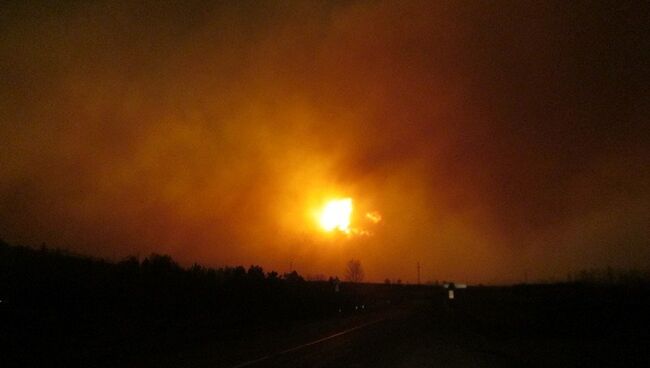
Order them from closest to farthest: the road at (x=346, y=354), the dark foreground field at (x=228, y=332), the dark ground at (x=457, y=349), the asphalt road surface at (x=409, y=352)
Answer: the road at (x=346, y=354), the asphalt road surface at (x=409, y=352), the dark ground at (x=457, y=349), the dark foreground field at (x=228, y=332)

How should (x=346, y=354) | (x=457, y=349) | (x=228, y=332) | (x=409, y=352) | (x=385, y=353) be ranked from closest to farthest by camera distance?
(x=346, y=354) → (x=385, y=353) → (x=409, y=352) → (x=457, y=349) → (x=228, y=332)

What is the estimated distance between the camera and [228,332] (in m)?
34.9

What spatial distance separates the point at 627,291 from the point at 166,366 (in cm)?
4832

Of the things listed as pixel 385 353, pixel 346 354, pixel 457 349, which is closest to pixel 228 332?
pixel 346 354

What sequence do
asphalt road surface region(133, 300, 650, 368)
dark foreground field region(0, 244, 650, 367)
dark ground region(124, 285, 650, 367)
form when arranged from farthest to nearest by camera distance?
dark foreground field region(0, 244, 650, 367) < dark ground region(124, 285, 650, 367) < asphalt road surface region(133, 300, 650, 368)

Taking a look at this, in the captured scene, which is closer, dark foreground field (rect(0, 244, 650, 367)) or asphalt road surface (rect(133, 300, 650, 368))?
asphalt road surface (rect(133, 300, 650, 368))

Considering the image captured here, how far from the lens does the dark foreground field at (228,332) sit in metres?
20.8

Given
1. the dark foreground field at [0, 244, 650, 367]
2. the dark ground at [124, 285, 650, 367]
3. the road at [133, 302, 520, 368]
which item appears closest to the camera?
the road at [133, 302, 520, 368]

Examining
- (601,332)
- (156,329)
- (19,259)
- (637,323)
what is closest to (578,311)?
(637,323)

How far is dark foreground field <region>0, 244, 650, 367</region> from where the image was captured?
20.8 metres

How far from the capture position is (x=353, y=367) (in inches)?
717

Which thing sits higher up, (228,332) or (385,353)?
(228,332)

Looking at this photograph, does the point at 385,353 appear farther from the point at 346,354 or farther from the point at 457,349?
the point at 457,349

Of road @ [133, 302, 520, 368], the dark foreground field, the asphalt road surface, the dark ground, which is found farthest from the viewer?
the dark foreground field
